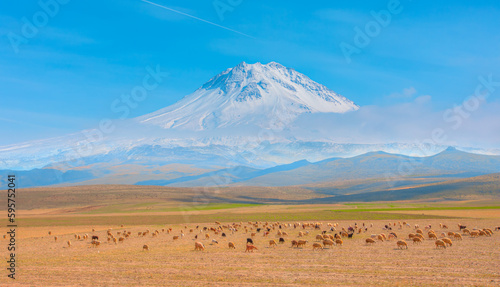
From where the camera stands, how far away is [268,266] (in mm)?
16938

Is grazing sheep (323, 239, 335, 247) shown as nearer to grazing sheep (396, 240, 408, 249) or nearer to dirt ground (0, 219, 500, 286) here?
dirt ground (0, 219, 500, 286)

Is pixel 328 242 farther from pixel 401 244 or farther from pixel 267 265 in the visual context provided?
pixel 267 265

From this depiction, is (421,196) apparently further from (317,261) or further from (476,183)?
(317,261)

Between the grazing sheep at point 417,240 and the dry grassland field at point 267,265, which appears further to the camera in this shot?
the grazing sheep at point 417,240

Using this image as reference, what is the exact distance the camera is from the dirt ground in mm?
14102

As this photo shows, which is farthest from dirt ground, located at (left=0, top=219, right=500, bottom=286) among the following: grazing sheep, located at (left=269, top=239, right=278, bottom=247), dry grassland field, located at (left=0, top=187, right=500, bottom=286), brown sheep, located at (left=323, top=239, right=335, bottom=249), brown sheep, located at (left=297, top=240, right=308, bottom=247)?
grazing sheep, located at (left=269, top=239, right=278, bottom=247)

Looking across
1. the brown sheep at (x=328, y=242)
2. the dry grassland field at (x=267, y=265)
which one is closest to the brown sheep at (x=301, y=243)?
the dry grassland field at (x=267, y=265)

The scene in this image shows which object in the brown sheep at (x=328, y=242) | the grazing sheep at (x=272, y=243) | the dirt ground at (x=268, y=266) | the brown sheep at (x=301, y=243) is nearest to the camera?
the dirt ground at (x=268, y=266)

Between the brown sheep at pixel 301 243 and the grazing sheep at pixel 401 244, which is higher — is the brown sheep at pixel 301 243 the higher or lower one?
the higher one

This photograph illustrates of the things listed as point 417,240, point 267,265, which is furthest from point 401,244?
point 267,265

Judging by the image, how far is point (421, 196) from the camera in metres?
103

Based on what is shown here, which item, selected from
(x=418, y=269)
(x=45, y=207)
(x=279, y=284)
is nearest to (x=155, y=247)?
(x=279, y=284)

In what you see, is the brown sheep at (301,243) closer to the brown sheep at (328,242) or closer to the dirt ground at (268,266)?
the dirt ground at (268,266)

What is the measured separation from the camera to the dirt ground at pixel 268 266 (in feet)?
46.3
